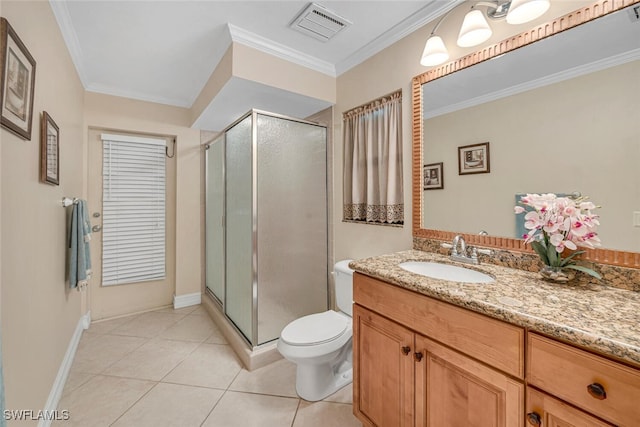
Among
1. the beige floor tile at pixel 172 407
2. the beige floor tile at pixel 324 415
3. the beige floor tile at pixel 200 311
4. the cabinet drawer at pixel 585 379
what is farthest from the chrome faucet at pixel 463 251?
the beige floor tile at pixel 200 311

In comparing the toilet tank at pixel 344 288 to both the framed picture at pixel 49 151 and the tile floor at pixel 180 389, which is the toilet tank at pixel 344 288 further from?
the framed picture at pixel 49 151

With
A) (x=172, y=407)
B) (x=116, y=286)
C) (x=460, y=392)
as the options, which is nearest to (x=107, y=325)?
(x=116, y=286)

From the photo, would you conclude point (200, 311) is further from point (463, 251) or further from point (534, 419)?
point (534, 419)

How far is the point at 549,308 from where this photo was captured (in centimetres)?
79

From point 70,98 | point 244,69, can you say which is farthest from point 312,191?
point 70,98

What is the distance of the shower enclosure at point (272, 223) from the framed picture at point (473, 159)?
116 centimetres

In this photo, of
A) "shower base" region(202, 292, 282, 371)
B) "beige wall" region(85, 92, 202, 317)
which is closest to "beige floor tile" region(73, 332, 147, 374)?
"beige wall" region(85, 92, 202, 317)

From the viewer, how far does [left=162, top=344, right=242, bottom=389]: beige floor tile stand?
5.96 ft

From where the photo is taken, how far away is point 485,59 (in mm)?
1335

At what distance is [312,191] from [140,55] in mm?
1756

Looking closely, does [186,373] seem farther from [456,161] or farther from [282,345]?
[456,161]

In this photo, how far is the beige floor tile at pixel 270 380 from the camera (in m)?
1.73

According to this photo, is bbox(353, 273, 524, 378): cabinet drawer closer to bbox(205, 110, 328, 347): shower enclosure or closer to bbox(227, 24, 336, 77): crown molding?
bbox(205, 110, 328, 347): shower enclosure

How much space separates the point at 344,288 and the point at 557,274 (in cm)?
118
